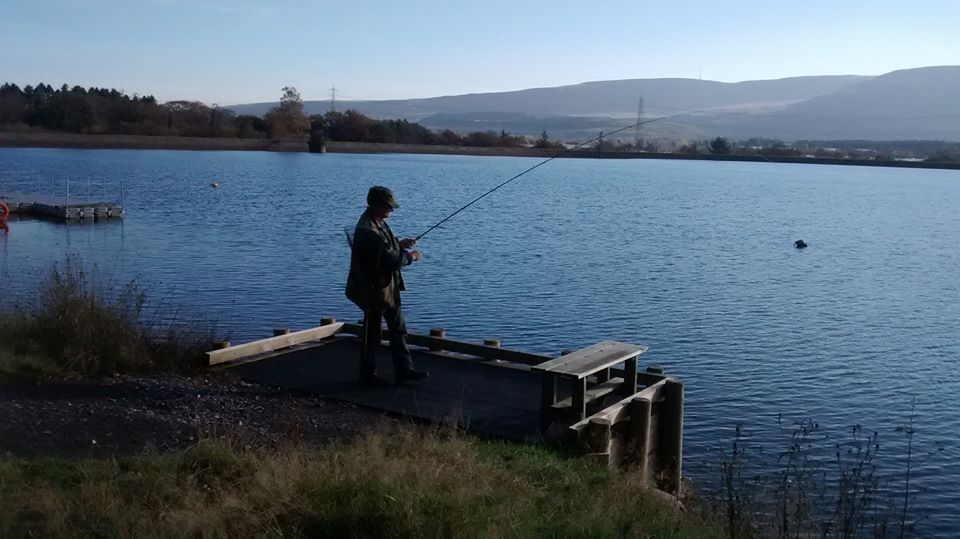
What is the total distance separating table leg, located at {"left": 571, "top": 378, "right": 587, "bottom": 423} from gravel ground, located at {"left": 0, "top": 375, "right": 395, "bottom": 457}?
167 centimetres

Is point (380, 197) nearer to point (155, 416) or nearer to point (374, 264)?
point (374, 264)

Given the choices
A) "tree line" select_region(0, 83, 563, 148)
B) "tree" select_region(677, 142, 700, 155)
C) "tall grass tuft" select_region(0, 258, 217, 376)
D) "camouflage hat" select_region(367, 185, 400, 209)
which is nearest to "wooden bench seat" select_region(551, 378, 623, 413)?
"camouflage hat" select_region(367, 185, 400, 209)

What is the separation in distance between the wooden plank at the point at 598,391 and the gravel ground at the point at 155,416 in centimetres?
158

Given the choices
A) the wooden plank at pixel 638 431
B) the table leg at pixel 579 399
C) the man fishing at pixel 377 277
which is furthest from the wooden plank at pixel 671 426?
the man fishing at pixel 377 277

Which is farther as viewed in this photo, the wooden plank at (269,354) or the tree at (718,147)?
the tree at (718,147)

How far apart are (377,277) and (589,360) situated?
2.18 metres

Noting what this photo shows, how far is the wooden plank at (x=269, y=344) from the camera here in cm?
1049

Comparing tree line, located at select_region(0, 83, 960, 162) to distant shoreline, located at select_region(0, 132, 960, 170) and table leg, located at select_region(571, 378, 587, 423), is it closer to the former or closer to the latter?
distant shoreline, located at select_region(0, 132, 960, 170)

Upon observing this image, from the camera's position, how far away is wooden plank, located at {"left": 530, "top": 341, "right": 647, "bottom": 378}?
27.6ft

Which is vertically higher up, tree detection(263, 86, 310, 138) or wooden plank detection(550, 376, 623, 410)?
tree detection(263, 86, 310, 138)

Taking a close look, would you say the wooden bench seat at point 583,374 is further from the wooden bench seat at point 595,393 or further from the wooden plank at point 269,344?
the wooden plank at point 269,344

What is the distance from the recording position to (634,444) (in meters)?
8.83

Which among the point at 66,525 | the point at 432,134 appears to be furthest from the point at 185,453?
the point at 432,134

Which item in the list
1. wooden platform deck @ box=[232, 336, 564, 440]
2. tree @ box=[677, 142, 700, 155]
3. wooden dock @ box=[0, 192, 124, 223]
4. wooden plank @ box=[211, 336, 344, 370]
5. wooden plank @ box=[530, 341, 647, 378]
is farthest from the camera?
tree @ box=[677, 142, 700, 155]
